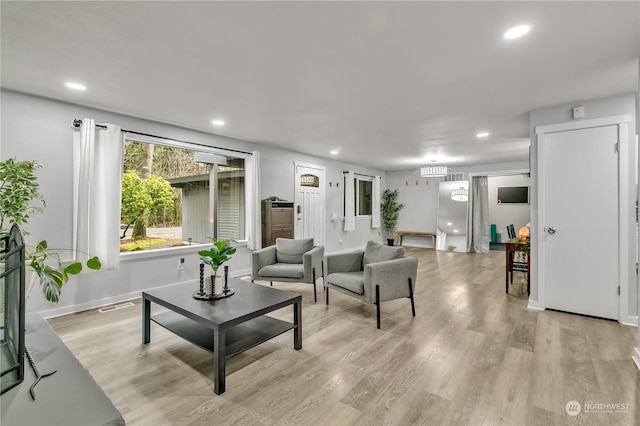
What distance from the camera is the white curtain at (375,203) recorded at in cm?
892

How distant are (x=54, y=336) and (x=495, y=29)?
3089mm

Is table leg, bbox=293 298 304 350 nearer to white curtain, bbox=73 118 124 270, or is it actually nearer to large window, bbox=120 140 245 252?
white curtain, bbox=73 118 124 270

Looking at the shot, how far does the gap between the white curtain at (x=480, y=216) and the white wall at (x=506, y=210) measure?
84 centimetres

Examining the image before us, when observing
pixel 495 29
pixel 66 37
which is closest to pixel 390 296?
pixel 495 29

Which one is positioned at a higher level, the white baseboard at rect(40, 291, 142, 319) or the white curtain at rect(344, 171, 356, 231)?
the white curtain at rect(344, 171, 356, 231)

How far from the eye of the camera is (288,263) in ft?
14.3

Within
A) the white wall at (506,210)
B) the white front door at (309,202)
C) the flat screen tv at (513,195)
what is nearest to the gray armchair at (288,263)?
the white front door at (309,202)

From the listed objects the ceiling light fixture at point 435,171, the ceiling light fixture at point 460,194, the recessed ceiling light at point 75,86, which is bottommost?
the ceiling light fixture at point 460,194

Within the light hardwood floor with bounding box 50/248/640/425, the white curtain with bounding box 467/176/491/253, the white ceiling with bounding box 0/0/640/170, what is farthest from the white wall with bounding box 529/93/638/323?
the white curtain with bounding box 467/176/491/253

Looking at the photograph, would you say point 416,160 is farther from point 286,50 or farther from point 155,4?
point 155,4

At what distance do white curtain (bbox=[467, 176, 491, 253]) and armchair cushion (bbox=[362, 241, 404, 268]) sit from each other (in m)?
5.34

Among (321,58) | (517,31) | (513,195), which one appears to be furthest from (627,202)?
(513,195)

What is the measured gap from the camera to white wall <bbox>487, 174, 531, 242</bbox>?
8391mm

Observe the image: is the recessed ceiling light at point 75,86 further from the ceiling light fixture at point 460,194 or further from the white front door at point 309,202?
the ceiling light fixture at point 460,194
